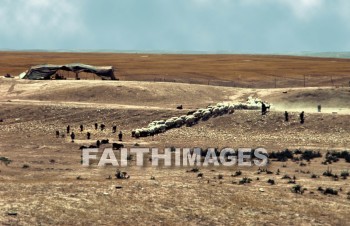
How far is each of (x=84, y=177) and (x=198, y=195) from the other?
644cm

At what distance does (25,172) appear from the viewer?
30.1 m

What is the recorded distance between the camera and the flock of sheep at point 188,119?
149ft

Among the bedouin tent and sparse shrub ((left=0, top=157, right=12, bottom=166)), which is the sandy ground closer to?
sparse shrub ((left=0, top=157, right=12, bottom=166))

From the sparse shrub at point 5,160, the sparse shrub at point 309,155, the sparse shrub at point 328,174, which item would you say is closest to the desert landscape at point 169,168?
the sparse shrub at point 328,174

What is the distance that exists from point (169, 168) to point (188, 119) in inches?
630

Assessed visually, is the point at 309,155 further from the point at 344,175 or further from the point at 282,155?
the point at 344,175

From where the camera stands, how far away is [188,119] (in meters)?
48.0

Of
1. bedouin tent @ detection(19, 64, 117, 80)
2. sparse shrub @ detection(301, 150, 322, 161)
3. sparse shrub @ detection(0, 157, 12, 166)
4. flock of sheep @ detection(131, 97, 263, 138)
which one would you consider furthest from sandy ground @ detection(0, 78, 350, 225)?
bedouin tent @ detection(19, 64, 117, 80)

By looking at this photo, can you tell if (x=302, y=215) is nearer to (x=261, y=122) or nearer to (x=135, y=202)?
(x=135, y=202)

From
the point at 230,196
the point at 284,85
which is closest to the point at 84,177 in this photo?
the point at 230,196

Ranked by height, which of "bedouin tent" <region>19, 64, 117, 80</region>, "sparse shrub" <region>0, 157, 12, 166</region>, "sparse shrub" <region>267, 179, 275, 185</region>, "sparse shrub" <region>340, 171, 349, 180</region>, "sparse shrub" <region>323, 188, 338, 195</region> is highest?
"bedouin tent" <region>19, 64, 117, 80</region>

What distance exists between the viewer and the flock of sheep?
4541cm

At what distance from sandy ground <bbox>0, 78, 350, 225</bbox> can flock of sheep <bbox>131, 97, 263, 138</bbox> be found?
3.50 ft

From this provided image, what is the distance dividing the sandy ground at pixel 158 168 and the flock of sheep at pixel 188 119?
3.50 feet
